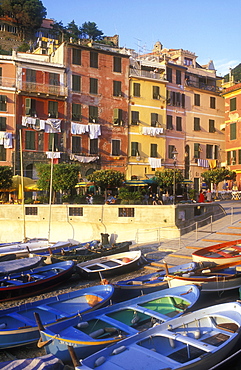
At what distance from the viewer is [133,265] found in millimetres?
18750

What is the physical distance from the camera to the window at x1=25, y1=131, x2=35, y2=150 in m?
36.9

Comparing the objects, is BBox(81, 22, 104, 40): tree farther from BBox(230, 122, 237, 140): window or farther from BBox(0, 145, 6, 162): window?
BBox(0, 145, 6, 162): window

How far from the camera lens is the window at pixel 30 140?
36.9 meters

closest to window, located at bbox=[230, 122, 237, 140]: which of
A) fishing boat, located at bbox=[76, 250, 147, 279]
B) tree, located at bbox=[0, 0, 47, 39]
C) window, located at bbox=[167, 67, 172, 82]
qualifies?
window, located at bbox=[167, 67, 172, 82]

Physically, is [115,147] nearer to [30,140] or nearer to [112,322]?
[30,140]

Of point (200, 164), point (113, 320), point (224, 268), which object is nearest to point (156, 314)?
point (113, 320)

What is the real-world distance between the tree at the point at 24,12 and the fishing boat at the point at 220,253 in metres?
86.4

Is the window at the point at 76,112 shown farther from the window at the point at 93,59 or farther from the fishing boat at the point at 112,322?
the fishing boat at the point at 112,322

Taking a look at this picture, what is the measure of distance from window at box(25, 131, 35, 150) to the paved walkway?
59.4ft

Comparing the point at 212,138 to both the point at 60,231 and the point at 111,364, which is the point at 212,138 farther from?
the point at 111,364

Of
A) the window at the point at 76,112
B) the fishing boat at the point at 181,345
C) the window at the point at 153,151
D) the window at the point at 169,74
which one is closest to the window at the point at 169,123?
the window at the point at 153,151

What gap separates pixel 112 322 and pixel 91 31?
100m

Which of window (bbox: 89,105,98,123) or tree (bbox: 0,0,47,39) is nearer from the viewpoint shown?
window (bbox: 89,105,98,123)

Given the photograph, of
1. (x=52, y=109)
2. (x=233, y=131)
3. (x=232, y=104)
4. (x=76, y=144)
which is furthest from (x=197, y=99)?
(x=52, y=109)
